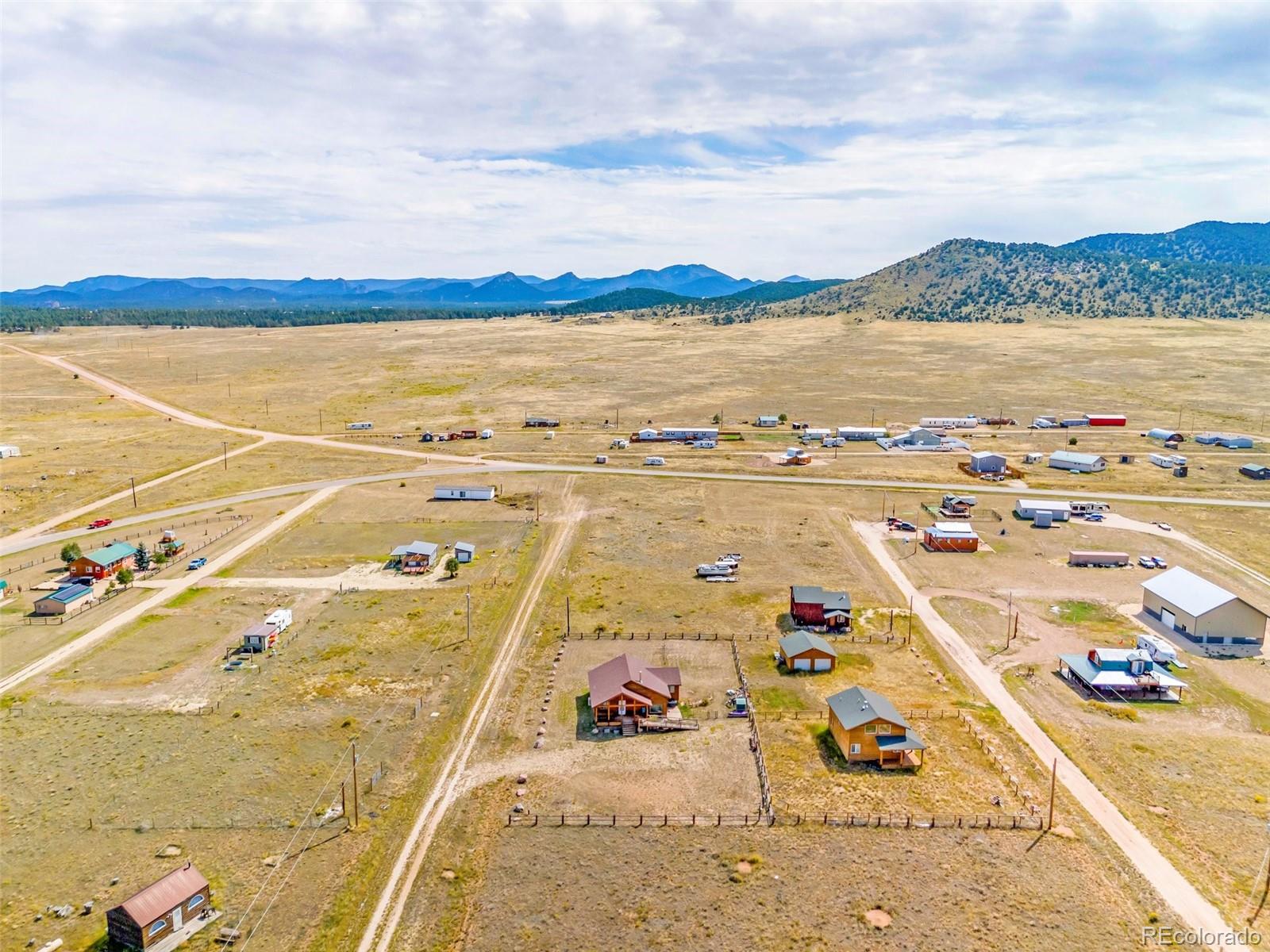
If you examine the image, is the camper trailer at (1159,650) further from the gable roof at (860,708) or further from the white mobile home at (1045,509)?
the white mobile home at (1045,509)

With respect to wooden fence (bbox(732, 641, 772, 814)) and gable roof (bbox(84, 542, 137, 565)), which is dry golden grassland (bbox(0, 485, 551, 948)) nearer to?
gable roof (bbox(84, 542, 137, 565))

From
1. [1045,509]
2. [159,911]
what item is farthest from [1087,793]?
[1045,509]

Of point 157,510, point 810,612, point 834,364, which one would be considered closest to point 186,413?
point 157,510

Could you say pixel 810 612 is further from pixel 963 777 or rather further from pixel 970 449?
pixel 970 449

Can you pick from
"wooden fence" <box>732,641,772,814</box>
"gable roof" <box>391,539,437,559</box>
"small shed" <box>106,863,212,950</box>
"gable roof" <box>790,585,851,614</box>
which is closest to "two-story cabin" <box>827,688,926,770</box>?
"wooden fence" <box>732,641,772,814</box>

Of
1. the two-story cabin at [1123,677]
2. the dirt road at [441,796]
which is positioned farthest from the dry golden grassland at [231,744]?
the two-story cabin at [1123,677]
